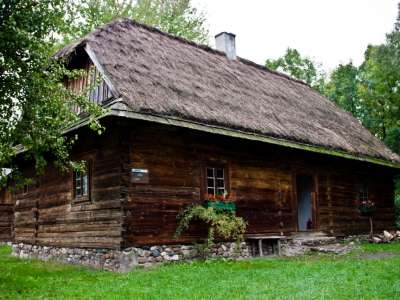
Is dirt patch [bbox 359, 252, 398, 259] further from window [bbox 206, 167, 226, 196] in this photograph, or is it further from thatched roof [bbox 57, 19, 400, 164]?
window [bbox 206, 167, 226, 196]

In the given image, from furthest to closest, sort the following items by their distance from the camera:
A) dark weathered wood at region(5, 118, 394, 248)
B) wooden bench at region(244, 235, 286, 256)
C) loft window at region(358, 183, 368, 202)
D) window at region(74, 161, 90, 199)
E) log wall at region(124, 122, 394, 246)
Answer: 1. loft window at region(358, 183, 368, 202)
2. wooden bench at region(244, 235, 286, 256)
3. window at region(74, 161, 90, 199)
4. log wall at region(124, 122, 394, 246)
5. dark weathered wood at region(5, 118, 394, 248)

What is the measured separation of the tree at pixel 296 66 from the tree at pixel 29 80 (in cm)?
3048

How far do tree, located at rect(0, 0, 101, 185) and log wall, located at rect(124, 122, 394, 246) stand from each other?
2.38 m

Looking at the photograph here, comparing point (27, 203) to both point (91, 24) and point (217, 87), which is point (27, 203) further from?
point (91, 24)

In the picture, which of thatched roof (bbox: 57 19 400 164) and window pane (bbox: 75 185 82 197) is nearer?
thatched roof (bbox: 57 19 400 164)

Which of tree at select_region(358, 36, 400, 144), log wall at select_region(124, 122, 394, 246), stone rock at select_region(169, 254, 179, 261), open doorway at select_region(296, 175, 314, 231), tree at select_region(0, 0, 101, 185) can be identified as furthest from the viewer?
tree at select_region(358, 36, 400, 144)

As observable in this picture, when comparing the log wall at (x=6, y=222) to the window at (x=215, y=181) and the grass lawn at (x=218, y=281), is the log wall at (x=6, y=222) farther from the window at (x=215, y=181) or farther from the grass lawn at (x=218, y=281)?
the window at (x=215, y=181)

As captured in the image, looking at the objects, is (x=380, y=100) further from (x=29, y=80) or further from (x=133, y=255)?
(x=29, y=80)

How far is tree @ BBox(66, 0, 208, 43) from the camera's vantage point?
82.5ft

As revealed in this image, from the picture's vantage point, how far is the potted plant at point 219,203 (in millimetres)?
11828

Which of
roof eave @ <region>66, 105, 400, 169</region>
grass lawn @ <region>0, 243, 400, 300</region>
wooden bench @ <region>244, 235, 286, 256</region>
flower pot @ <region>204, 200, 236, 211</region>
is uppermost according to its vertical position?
roof eave @ <region>66, 105, 400, 169</region>

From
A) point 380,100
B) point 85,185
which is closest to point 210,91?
point 85,185

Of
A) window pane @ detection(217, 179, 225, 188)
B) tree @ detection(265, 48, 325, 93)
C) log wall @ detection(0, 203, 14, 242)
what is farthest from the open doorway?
tree @ detection(265, 48, 325, 93)

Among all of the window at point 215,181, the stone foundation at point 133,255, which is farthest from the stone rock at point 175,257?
the window at point 215,181
